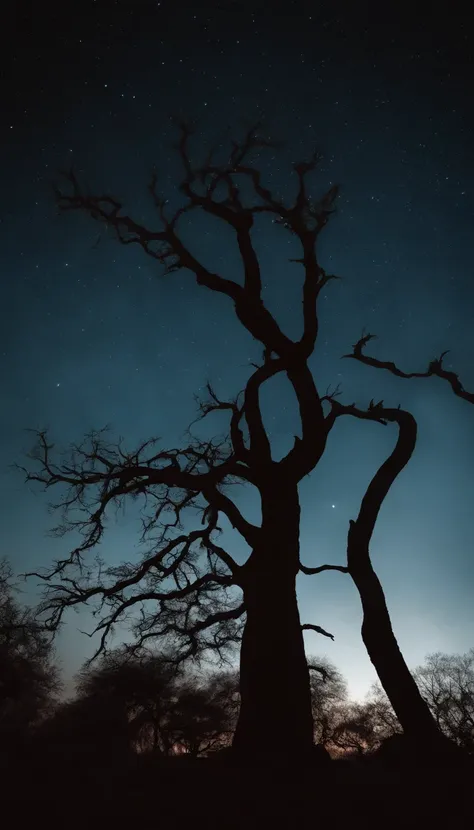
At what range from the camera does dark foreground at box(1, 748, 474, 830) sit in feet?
11.3

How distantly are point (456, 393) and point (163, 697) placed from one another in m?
24.8

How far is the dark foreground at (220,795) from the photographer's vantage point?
3.46 meters

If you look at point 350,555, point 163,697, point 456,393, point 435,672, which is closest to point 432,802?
point 350,555

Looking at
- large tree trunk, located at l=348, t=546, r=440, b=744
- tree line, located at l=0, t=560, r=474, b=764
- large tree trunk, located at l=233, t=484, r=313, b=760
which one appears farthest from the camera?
tree line, located at l=0, t=560, r=474, b=764

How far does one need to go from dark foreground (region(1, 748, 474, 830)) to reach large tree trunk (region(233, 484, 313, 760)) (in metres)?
1.48

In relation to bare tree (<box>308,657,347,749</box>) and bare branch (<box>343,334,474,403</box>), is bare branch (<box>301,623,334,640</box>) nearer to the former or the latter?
bare branch (<box>343,334,474,403</box>)

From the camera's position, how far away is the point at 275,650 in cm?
767

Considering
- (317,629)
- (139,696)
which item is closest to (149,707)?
(139,696)

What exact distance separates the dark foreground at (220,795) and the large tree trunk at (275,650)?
1476 millimetres

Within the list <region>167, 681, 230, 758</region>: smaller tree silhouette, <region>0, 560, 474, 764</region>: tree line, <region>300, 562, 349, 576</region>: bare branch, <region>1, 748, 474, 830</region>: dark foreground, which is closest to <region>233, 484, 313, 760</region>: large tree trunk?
<region>300, 562, 349, 576</region>: bare branch

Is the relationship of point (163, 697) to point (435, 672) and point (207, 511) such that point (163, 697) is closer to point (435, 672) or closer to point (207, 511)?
point (207, 511)

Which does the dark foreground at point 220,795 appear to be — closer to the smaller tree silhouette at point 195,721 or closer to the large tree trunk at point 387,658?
the large tree trunk at point 387,658

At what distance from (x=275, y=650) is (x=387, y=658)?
176 centimetres

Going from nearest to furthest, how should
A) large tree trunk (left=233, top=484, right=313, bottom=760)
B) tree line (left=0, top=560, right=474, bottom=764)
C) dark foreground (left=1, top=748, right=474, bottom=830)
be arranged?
dark foreground (left=1, top=748, right=474, bottom=830) → large tree trunk (left=233, top=484, right=313, bottom=760) → tree line (left=0, top=560, right=474, bottom=764)
